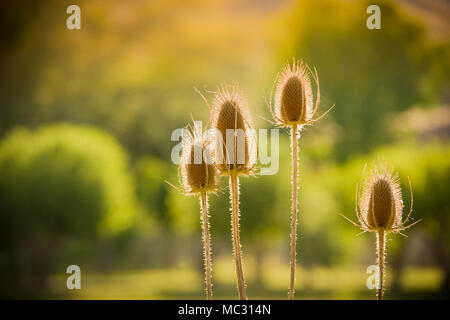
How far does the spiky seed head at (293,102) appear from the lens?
2344mm

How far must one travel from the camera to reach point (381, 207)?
2248mm

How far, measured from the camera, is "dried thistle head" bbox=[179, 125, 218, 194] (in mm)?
2290

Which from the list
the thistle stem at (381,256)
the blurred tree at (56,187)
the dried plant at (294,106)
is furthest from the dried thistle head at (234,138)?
the blurred tree at (56,187)

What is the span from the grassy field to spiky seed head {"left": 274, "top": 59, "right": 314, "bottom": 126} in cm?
2276

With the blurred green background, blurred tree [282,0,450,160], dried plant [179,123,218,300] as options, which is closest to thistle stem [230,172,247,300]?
dried plant [179,123,218,300]

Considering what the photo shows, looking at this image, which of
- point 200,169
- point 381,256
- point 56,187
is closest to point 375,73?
point 56,187

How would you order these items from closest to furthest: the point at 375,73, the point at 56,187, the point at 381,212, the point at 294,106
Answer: the point at 381,212, the point at 294,106, the point at 56,187, the point at 375,73

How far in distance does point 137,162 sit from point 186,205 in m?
16.8

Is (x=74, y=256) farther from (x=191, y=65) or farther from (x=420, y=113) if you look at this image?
(x=420, y=113)

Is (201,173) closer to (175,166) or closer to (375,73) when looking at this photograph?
(175,166)

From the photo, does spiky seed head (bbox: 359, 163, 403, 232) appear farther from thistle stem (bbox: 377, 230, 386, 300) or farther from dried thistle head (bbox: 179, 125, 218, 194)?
dried thistle head (bbox: 179, 125, 218, 194)

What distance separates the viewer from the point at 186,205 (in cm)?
2600

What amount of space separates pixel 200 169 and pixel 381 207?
89cm
